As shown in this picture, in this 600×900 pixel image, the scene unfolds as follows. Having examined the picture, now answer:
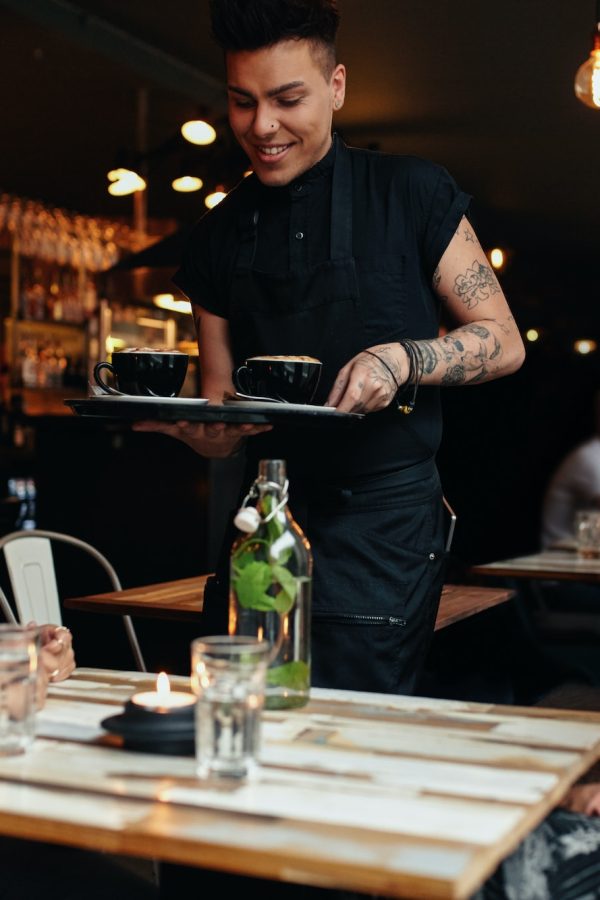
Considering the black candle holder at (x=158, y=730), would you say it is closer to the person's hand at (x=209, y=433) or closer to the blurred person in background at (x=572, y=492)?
the person's hand at (x=209, y=433)

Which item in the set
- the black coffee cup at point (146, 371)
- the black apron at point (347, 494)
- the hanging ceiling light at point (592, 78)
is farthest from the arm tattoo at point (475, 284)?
the hanging ceiling light at point (592, 78)

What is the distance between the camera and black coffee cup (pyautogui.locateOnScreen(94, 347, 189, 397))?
1.63 meters

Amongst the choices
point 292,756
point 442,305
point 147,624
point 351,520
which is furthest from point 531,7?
point 292,756

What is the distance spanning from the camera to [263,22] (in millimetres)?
1736

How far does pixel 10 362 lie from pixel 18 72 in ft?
8.49

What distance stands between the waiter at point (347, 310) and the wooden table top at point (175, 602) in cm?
74

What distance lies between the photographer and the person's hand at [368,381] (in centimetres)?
160

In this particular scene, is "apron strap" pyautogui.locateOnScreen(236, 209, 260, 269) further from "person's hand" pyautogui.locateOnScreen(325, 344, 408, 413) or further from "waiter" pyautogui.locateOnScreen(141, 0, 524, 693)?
"person's hand" pyautogui.locateOnScreen(325, 344, 408, 413)

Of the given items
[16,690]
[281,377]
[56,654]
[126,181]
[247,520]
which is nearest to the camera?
[16,690]

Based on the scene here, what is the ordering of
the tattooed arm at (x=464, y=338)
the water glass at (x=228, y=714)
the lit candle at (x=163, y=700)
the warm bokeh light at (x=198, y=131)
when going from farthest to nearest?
the warm bokeh light at (x=198, y=131) → the tattooed arm at (x=464, y=338) → the lit candle at (x=163, y=700) → the water glass at (x=228, y=714)

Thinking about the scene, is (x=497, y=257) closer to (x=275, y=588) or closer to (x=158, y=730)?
(x=275, y=588)

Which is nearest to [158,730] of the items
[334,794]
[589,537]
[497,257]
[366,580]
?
[334,794]

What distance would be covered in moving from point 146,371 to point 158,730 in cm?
63

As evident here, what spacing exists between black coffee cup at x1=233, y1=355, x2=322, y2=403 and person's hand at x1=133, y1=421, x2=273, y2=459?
0.05 m
